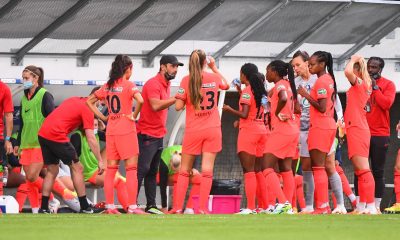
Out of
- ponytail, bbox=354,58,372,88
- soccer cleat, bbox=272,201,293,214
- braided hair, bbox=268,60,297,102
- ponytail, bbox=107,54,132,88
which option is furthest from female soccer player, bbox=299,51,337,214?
ponytail, bbox=107,54,132,88

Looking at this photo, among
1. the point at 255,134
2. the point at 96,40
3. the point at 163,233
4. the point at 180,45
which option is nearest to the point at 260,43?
the point at 180,45

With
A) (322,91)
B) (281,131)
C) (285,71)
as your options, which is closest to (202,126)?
(281,131)

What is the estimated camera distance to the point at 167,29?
1842 centimetres

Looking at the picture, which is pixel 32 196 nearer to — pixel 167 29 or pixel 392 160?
pixel 167 29

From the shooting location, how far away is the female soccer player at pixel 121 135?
47.6 ft

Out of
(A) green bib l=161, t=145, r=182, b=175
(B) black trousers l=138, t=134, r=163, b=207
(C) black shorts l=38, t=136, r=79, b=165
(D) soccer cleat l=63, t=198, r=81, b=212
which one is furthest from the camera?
(A) green bib l=161, t=145, r=182, b=175

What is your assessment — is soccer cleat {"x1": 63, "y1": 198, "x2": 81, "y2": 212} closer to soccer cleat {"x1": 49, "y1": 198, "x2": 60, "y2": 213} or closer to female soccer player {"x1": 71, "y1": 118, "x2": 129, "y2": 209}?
soccer cleat {"x1": 49, "y1": 198, "x2": 60, "y2": 213}

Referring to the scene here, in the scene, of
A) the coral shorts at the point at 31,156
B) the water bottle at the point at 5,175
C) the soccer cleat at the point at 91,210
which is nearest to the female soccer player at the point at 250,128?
the soccer cleat at the point at 91,210

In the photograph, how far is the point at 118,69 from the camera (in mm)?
14711

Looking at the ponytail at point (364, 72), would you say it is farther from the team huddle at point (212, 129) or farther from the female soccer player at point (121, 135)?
the female soccer player at point (121, 135)

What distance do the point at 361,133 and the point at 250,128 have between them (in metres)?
1.57

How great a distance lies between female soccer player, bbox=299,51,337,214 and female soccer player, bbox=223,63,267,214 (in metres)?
0.93

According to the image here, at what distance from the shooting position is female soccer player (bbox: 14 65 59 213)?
51.9 feet

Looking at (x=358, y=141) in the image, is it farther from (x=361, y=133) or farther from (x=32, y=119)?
(x=32, y=119)
